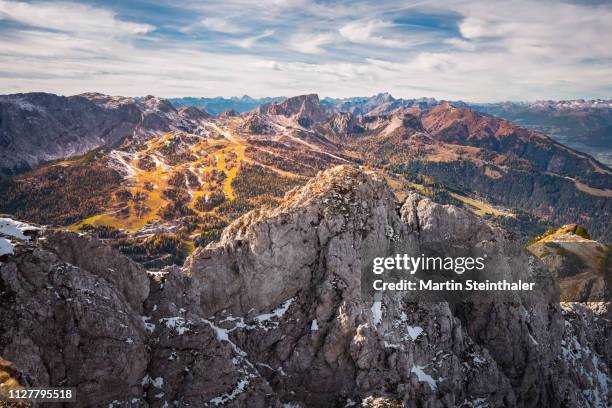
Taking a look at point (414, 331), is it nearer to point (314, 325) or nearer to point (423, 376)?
point (423, 376)

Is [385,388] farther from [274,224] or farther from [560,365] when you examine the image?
[560,365]

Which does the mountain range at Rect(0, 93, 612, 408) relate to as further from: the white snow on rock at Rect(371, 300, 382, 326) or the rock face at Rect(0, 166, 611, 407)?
the white snow on rock at Rect(371, 300, 382, 326)

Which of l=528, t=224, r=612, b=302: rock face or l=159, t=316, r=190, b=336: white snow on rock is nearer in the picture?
l=159, t=316, r=190, b=336: white snow on rock

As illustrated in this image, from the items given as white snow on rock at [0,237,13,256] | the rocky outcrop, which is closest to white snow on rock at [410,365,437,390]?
the rocky outcrop

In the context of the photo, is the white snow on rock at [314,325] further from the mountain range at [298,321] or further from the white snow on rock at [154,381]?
the white snow on rock at [154,381]

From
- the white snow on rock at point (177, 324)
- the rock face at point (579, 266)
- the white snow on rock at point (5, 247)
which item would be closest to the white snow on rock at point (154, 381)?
the white snow on rock at point (177, 324)

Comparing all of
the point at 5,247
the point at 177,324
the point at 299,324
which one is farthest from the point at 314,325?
the point at 5,247

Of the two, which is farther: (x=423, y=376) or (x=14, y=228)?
(x=423, y=376)

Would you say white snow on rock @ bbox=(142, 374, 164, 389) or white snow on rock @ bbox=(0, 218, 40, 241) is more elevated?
white snow on rock @ bbox=(0, 218, 40, 241)
